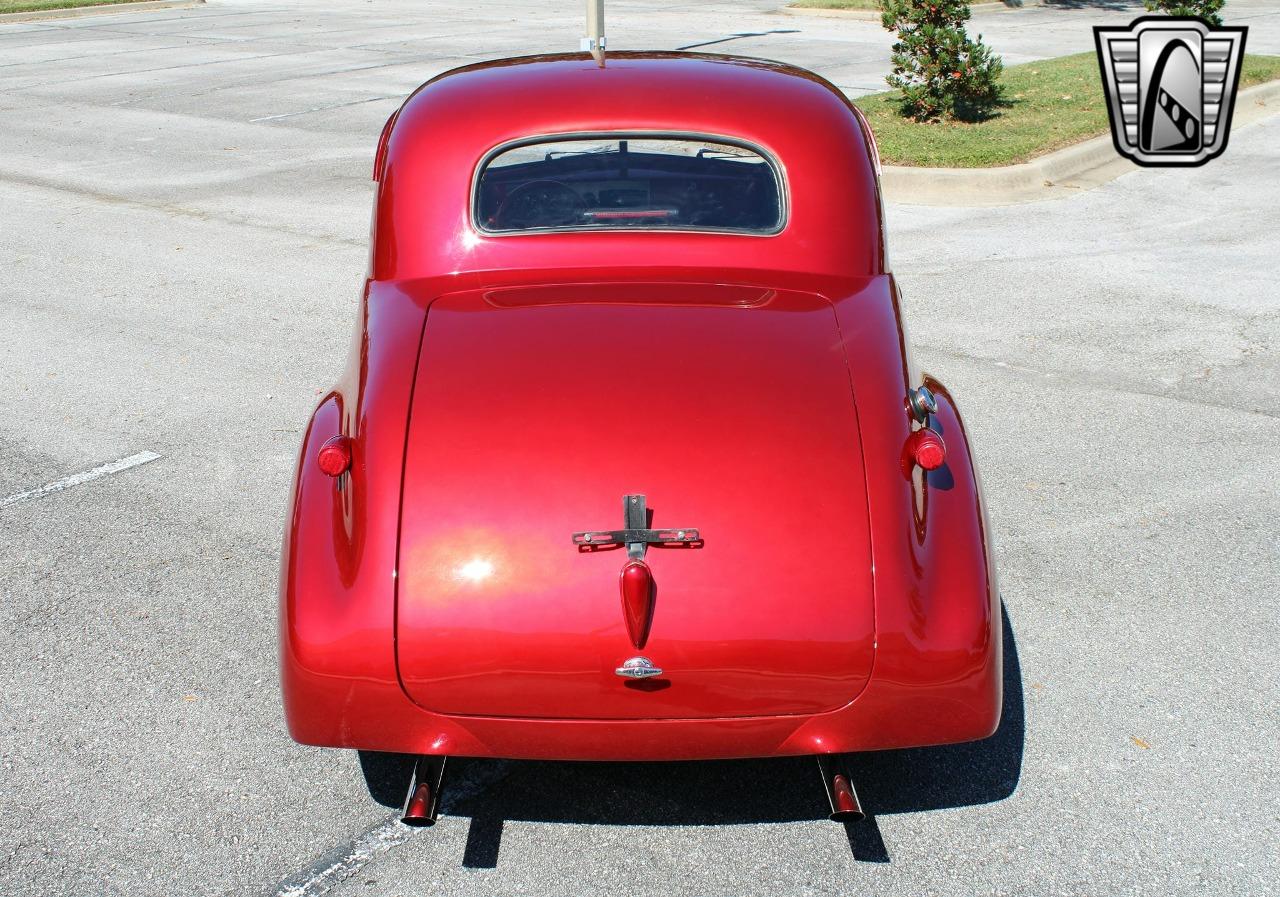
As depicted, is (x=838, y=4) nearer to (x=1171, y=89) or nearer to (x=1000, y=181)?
(x=1171, y=89)

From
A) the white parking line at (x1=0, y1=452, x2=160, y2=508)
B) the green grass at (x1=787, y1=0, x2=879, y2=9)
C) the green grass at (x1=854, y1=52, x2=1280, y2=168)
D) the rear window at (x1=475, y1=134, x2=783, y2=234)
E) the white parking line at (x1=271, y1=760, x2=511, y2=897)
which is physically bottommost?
the white parking line at (x1=0, y1=452, x2=160, y2=508)

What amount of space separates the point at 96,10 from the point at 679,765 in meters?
27.8

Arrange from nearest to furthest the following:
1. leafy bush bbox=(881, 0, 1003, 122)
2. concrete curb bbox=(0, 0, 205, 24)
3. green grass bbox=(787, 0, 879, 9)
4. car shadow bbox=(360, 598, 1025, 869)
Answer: car shadow bbox=(360, 598, 1025, 869), leafy bush bbox=(881, 0, 1003, 122), green grass bbox=(787, 0, 879, 9), concrete curb bbox=(0, 0, 205, 24)

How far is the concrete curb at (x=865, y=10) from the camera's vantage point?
24.6 meters

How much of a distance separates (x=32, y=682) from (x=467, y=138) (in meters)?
2.22

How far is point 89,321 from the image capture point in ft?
26.3

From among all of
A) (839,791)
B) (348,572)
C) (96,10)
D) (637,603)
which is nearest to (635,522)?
(637,603)

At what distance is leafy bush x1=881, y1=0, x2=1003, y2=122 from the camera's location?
508 inches

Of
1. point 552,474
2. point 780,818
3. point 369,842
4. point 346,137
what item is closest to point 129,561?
point 369,842

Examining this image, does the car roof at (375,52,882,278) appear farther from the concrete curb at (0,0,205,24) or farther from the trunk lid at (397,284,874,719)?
the concrete curb at (0,0,205,24)

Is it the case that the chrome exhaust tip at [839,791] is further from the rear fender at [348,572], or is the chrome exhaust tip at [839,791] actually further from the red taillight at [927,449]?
the rear fender at [348,572]

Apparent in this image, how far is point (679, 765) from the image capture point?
375cm

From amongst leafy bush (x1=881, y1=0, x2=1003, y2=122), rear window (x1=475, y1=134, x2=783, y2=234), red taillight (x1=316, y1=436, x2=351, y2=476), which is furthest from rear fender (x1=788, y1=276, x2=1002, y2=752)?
leafy bush (x1=881, y1=0, x2=1003, y2=122)

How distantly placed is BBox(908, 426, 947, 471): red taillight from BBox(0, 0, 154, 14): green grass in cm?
2753
